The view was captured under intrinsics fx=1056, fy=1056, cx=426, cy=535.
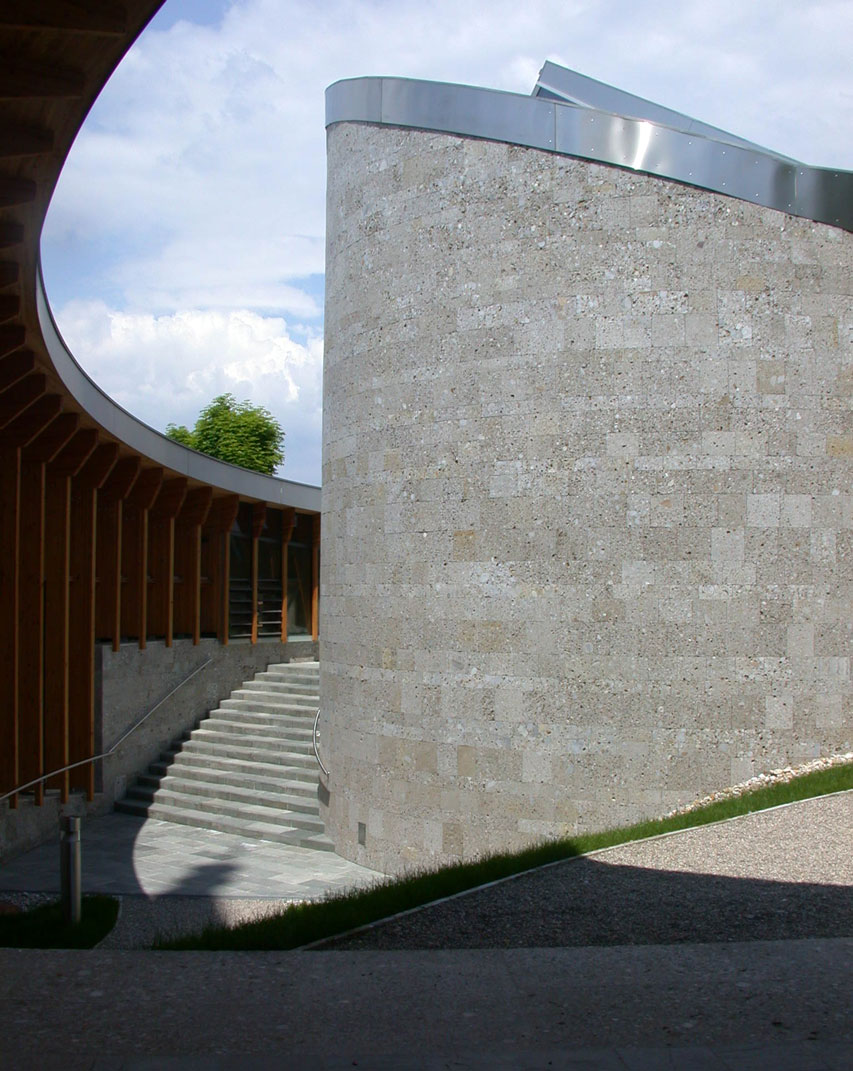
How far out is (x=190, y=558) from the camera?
62.3ft

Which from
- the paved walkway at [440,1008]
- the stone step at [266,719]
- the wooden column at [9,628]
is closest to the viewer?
the paved walkway at [440,1008]

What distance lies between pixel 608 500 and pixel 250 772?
322 inches

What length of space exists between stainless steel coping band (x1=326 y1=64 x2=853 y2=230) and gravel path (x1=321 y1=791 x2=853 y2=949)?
5.76 metres

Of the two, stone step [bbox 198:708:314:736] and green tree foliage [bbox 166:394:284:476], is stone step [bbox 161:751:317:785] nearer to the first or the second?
stone step [bbox 198:708:314:736]

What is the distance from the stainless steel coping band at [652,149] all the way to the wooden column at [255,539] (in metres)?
10.5

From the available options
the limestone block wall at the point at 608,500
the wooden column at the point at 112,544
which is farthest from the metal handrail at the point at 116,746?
the limestone block wall at the point at 608,500

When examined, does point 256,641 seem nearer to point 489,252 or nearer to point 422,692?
point 422,692

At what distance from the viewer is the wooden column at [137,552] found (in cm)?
1694

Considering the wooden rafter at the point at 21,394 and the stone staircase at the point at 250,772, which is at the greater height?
the wooden rafter at the point at 21,394

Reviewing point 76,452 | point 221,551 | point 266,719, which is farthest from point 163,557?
point 76,452

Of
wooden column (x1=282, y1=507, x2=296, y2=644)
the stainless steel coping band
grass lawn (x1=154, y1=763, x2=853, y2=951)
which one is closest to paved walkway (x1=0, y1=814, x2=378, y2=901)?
grass lawn (x1=154, y1=763, x2=853, y2=951)

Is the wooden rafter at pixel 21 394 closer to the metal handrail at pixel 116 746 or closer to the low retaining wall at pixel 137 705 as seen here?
the metal handrail at pixel 116 746

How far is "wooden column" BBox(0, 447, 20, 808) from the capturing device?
1278 centimetres

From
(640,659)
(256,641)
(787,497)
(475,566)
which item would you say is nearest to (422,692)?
(475,566)
